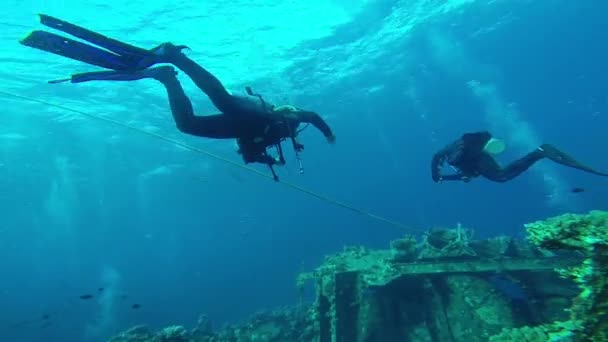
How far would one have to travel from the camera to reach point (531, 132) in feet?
265

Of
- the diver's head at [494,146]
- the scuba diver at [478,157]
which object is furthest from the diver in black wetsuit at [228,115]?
the diver's head at [494,146]

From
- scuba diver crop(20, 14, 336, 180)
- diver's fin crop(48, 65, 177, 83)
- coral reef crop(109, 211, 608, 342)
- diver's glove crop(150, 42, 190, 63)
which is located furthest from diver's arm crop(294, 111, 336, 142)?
coral reef crop(109, 211, 608, 342)

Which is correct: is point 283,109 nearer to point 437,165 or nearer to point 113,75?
point 113,75

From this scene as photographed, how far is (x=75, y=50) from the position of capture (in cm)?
523

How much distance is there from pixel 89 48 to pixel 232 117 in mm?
2284

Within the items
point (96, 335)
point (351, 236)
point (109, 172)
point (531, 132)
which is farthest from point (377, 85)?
point (351, 236)

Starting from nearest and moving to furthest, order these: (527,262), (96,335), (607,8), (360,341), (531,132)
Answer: (527,262)
(360,341)
(607,8)
(96,335)
(531,132)

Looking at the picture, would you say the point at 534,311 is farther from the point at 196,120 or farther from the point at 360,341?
the point at 196,120

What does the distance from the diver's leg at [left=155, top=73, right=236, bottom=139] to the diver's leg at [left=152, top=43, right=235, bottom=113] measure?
299 mm

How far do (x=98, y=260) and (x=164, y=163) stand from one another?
112715mm

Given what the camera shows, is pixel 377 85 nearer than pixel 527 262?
No

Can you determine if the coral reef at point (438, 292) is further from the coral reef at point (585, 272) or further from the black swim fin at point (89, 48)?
the black swim fin at point (89, 48)

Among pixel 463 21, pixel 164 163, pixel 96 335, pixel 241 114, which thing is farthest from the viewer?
pixel 96 335

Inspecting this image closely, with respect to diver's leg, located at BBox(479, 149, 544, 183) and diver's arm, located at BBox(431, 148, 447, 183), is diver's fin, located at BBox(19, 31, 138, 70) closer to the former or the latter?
diver's arm, located at BBox(431, 148, 447, 183)
